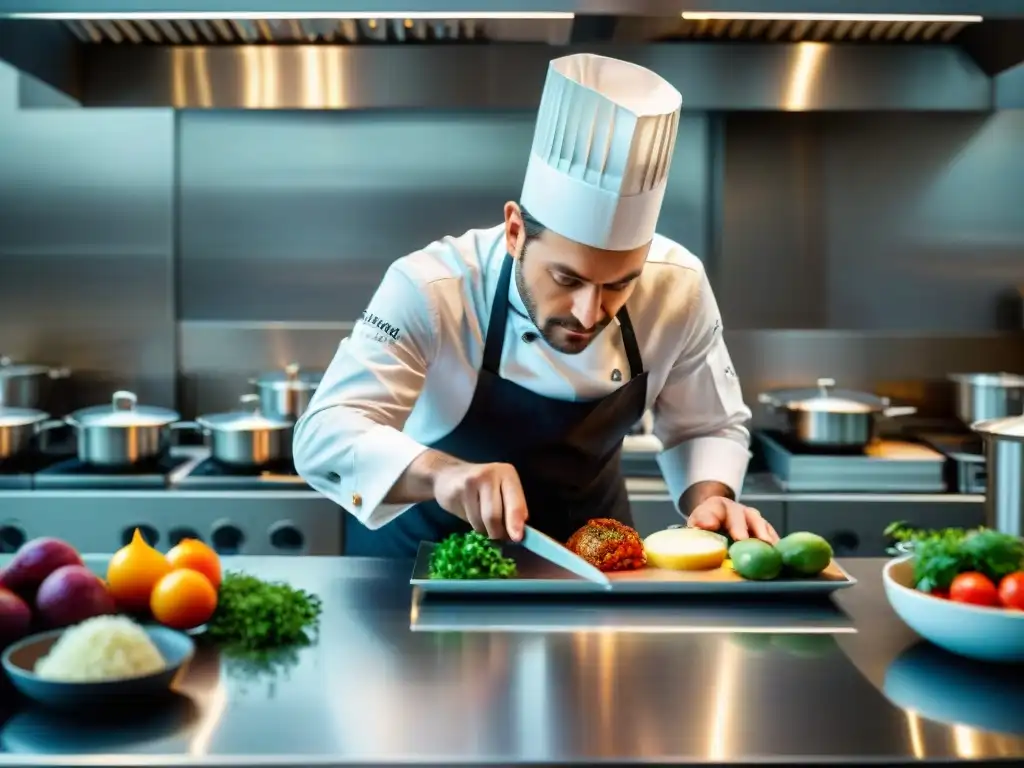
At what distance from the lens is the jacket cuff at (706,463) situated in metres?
2.64

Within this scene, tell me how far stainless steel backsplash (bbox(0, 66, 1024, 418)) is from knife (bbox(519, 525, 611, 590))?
7.21 feet

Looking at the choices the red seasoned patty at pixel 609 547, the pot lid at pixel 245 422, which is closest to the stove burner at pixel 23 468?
the pot lid at pixel 245 422

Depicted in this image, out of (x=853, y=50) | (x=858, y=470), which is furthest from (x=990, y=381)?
(x=853, y=50)

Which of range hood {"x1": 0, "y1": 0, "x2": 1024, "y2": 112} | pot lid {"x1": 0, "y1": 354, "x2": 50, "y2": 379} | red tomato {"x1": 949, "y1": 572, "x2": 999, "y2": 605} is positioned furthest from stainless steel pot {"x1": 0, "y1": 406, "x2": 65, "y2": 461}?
red tomato {"x1": 949, "y1": 572, "x2": 999, "y2": 605}

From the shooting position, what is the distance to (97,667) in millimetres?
1519

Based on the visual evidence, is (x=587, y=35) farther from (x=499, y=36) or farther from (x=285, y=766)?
Answer: (x=285, y=766)

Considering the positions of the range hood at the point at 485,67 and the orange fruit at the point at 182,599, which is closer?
the orange fruit at the point at 182,599

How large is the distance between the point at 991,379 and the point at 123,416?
2648 mm

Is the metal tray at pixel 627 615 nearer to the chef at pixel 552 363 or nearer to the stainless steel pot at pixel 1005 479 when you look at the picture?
the chef at pixel 552 363

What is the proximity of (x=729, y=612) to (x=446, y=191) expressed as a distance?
2.50 metres

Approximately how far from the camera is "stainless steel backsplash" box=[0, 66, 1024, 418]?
411 cm

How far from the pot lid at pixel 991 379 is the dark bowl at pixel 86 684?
297cm

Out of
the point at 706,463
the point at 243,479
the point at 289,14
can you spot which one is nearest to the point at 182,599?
the point at 706,463

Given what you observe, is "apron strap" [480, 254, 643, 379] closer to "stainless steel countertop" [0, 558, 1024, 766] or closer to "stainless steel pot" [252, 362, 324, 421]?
"stainless steel countertop" [0, 558, 1024, 766]
